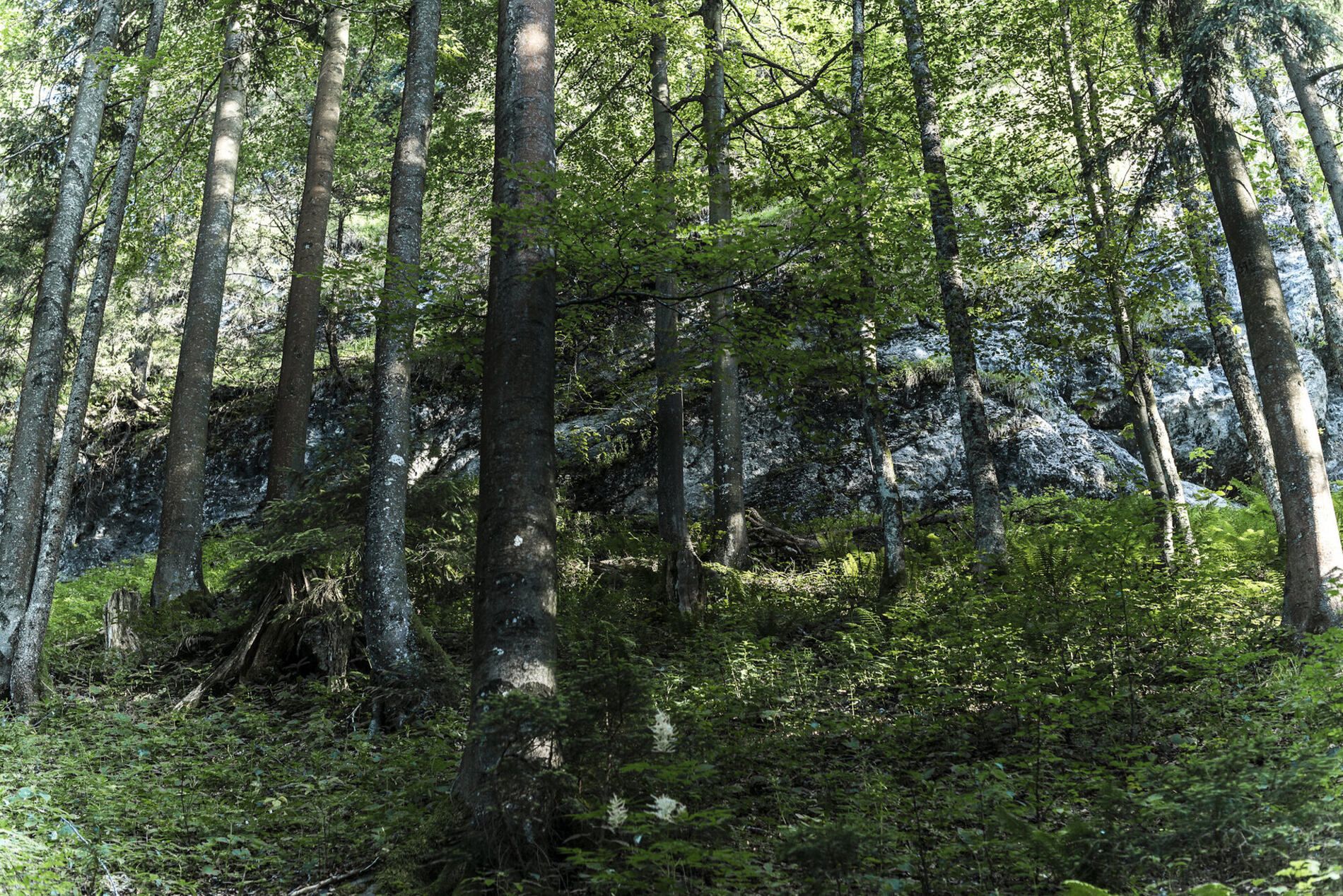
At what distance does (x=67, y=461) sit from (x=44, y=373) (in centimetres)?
89

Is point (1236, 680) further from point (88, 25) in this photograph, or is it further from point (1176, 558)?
point (88, 25)

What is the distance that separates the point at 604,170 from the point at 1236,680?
34.6ft

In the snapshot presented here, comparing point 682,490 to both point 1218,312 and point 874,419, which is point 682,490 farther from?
point 1218,312

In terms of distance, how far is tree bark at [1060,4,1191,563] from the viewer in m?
10.0

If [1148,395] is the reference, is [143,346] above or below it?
above

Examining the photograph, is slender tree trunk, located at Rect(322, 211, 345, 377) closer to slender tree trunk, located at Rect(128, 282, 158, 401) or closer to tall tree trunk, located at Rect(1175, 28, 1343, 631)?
slender tree trunk, located at Rect(128, 282, 158, 401)

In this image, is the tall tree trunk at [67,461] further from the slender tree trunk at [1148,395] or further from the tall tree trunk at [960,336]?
the slender tree trunk at [1148,395]

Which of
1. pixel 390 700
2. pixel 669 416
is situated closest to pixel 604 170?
pixel 669 416

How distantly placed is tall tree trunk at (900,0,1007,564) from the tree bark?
80.5 inches

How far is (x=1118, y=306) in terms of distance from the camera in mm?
10312

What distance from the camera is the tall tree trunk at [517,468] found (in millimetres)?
4301

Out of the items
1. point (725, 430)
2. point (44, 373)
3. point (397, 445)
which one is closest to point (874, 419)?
point (725, 430)

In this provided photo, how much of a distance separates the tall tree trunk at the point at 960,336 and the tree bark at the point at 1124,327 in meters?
2.04

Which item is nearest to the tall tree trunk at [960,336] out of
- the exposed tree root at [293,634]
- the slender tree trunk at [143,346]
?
the exposed tree root at [293,634]
